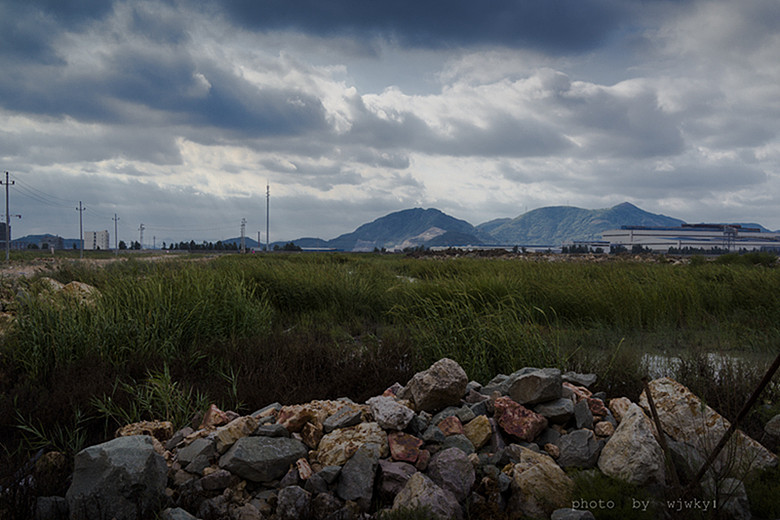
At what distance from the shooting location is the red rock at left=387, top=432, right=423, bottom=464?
2701 mm

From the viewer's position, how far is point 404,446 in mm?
2748

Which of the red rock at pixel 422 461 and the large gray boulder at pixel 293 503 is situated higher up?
the red rock at pixel 422 461

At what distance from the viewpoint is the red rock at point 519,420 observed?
289cm

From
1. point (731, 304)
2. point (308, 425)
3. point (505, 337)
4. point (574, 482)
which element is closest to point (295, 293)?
point (505, 337)

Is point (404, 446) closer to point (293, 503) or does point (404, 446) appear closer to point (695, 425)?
point (293, 503)

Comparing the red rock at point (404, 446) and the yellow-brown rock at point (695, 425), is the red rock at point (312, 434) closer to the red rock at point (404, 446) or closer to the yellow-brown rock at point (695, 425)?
the red rock at point (404, 446)

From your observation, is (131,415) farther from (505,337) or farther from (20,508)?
(505,337)

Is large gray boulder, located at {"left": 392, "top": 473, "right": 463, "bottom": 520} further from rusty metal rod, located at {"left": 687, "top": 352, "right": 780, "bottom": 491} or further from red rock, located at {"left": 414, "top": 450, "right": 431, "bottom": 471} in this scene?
rusty metal rod, located at {"left": 687, "top": 352, "right": 780, "bottom": 491}

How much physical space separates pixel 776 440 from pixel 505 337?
2057 mm

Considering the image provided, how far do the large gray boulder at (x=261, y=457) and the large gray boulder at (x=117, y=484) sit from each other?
0.36m

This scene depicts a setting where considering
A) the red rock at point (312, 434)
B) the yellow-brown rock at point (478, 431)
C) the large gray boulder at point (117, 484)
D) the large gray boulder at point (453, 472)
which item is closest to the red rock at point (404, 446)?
the large gray boulder at point (453, 472)

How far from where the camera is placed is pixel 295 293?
29.2 feet

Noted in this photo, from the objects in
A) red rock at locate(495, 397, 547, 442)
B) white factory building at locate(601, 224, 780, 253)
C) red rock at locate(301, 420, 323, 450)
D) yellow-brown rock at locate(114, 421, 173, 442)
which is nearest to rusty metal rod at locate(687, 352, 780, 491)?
red rock at locate(495, 397, 547, 442)

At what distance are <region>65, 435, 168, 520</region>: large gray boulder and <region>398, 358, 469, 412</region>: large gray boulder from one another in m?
1.60
